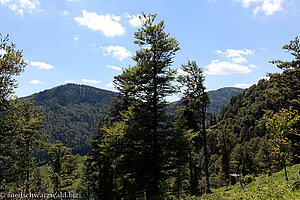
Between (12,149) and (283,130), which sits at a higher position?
(283,130)

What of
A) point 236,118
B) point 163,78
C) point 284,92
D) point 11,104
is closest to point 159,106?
point 163,78

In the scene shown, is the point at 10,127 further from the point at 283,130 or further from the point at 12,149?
the point at 283,130

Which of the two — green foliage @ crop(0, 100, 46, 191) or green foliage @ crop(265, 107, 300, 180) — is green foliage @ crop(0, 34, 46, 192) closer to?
green foliage @ crop(0, 100, 46, 191)

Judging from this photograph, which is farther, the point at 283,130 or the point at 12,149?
the point at 12,149

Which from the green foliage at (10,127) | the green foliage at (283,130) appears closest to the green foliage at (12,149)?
the green foliage at (10,127)

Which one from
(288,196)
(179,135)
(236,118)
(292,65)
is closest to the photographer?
(288,196)

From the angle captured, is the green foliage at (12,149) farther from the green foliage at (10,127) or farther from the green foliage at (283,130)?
the green foliage at (283,130)

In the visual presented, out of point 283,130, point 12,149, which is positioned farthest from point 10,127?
point 283,130

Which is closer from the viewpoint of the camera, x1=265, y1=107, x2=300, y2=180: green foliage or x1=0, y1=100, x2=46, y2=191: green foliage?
x1=265, y1=107, x2=300, y2=180: green foliage

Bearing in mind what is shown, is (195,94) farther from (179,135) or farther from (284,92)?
(284,92)

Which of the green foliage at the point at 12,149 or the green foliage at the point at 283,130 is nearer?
the green foliage at the point at 283,130

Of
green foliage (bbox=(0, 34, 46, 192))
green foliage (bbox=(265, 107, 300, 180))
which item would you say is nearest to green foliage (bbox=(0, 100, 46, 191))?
green foliage (bbox=(0, 34, 46, 192))

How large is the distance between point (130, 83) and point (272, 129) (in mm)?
11300

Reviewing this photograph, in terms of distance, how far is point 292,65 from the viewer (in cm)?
2281
